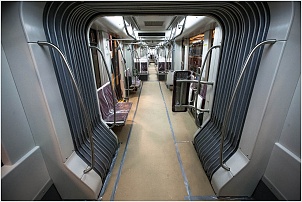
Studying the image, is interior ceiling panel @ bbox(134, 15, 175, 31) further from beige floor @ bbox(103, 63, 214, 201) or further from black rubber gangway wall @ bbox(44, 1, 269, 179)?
beige floor @ bbox(103, 63, 214, 201)

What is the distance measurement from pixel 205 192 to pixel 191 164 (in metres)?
0.54

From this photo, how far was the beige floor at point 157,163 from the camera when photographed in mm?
2034

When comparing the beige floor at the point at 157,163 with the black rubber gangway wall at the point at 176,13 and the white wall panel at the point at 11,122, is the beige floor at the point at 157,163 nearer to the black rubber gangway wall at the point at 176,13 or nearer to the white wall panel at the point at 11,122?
the black rubber gangway wall at the point at 176,13

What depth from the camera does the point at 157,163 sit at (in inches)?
101

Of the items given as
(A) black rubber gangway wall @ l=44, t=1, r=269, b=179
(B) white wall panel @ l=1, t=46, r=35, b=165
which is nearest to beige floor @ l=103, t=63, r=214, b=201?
(A) black rubber gangway wall @ l=44, t=1, r=269, b=179

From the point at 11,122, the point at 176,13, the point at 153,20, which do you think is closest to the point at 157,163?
the point at 11,122

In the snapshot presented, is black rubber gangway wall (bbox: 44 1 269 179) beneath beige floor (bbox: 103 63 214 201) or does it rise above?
above

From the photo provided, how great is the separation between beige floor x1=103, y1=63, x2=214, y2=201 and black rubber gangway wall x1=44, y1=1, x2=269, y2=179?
0.76 ft

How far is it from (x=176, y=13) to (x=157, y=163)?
2.36 m

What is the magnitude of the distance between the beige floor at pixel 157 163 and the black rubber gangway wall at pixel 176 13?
232 mm

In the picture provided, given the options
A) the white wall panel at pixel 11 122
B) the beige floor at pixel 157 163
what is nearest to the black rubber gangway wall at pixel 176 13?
the beige floor at pixel 157 163

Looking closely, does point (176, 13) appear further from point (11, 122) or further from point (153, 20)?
point (153, 20)

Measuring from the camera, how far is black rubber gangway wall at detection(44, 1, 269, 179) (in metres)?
1.54

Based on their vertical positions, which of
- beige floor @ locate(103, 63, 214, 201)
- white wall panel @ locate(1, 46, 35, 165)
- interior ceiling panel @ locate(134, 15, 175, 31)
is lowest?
beige floor @ locate(103, 63, 214, 201)
